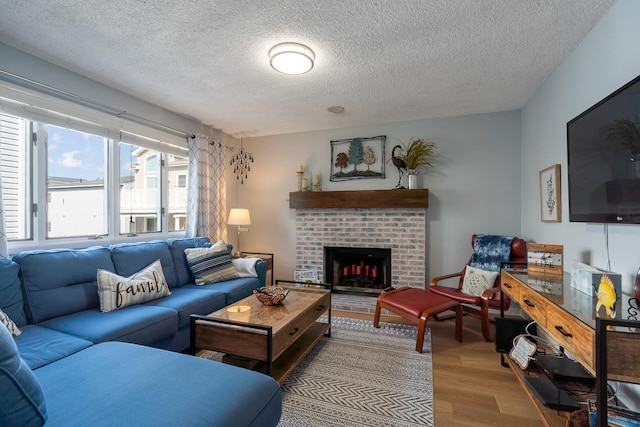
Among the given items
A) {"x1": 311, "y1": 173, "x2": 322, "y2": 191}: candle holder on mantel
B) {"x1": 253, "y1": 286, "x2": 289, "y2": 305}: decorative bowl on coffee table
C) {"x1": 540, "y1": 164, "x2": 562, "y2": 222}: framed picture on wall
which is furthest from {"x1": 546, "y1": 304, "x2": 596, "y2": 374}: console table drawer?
{"x1": 311, "y1": 173, "x2": 322, "y2": 191}: candle holder on mantel

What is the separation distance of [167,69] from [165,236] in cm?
203

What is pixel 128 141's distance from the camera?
3160 mm

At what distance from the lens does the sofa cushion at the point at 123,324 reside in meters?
1.82

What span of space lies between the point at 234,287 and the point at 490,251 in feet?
9.24

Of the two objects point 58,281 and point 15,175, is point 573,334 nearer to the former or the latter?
point 58,281

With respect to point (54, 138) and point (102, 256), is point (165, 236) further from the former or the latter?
point (54, 138)

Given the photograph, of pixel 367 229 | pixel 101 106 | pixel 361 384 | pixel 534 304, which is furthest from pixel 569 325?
pixel 101 106

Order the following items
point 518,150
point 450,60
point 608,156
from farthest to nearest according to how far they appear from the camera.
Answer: point 518,150, point 450,60, point 608,156

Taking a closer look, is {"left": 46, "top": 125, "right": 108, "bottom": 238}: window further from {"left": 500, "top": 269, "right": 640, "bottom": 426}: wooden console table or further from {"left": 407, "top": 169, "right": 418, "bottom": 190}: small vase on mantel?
{"left": 500, "top": 269, "right": 640, "bottom": 426}: wooden console table

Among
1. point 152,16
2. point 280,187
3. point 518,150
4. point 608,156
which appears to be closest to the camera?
point 608,156

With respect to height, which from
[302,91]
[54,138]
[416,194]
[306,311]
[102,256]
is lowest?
[306,311]

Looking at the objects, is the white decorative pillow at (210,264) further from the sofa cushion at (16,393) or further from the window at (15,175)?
the sofa cushion at (16,393)

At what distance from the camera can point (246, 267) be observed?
3.41 m

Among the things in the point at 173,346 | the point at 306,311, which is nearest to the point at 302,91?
the point at 306,311
